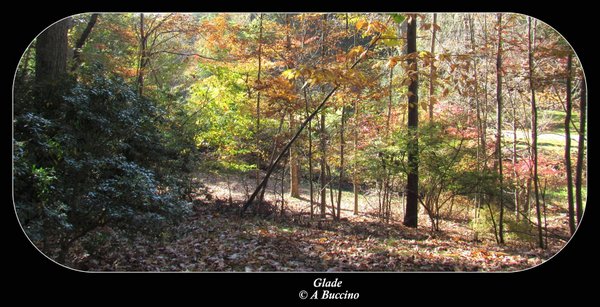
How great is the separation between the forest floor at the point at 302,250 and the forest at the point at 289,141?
18 mm

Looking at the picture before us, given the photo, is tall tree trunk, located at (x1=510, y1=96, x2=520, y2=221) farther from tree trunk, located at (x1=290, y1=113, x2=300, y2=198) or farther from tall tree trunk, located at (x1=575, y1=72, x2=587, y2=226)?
tree trunk, located at (x1=290, y1=113, x2=300, y2=198)

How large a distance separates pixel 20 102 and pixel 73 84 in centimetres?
39

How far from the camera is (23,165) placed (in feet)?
9.34

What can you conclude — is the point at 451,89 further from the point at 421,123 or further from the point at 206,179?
the point at 206,179

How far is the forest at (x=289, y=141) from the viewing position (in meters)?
3.24

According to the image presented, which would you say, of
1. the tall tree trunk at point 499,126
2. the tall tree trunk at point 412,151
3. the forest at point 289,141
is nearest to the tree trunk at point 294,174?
the forest at point 289,141

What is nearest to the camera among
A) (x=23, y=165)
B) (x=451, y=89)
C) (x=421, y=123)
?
(x=23, y=165)

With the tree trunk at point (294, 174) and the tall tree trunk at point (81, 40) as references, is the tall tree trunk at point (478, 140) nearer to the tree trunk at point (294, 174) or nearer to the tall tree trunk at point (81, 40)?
the tree trunk at point (294, 174)

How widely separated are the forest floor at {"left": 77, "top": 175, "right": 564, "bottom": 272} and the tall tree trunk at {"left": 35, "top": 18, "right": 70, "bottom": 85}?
1.54 metres

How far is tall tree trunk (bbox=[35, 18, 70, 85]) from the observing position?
11.6ft

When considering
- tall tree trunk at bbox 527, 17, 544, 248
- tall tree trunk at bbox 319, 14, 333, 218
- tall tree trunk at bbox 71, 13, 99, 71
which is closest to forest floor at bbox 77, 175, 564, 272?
tall tree trunk at bbox 527, 17, 544, 248
